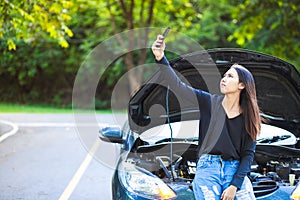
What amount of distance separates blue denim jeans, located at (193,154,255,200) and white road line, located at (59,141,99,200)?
2505mm

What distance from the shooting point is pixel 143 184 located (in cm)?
354

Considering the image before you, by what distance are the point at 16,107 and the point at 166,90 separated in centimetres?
1513

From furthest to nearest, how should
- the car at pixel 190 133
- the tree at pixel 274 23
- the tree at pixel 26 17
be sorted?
the tree at pixel 274 23
the tree at pixel 26 17
the car at pixel 190 133

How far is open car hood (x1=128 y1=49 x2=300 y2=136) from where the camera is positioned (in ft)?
13.3

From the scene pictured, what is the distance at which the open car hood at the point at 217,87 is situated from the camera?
4.05 metres

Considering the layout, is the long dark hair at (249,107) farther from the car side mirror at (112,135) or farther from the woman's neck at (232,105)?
the car side mirror at (112,135)

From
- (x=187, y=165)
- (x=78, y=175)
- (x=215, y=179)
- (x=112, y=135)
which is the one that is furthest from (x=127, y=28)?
(x=215, y=179)

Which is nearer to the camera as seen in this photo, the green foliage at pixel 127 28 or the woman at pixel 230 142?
the woman at pixel 230 142

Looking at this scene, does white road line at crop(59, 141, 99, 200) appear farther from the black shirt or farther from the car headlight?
the black shirt

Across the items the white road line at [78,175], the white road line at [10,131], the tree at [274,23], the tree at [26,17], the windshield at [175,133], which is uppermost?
the tree at [274,23]

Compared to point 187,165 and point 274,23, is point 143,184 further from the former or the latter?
point 274,23

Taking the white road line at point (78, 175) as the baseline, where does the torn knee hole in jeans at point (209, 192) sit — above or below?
above

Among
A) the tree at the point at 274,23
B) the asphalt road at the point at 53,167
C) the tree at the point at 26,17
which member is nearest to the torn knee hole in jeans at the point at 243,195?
the asphalt road at the point at 53,167

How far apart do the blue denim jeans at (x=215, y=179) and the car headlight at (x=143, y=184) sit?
0.29 meters
